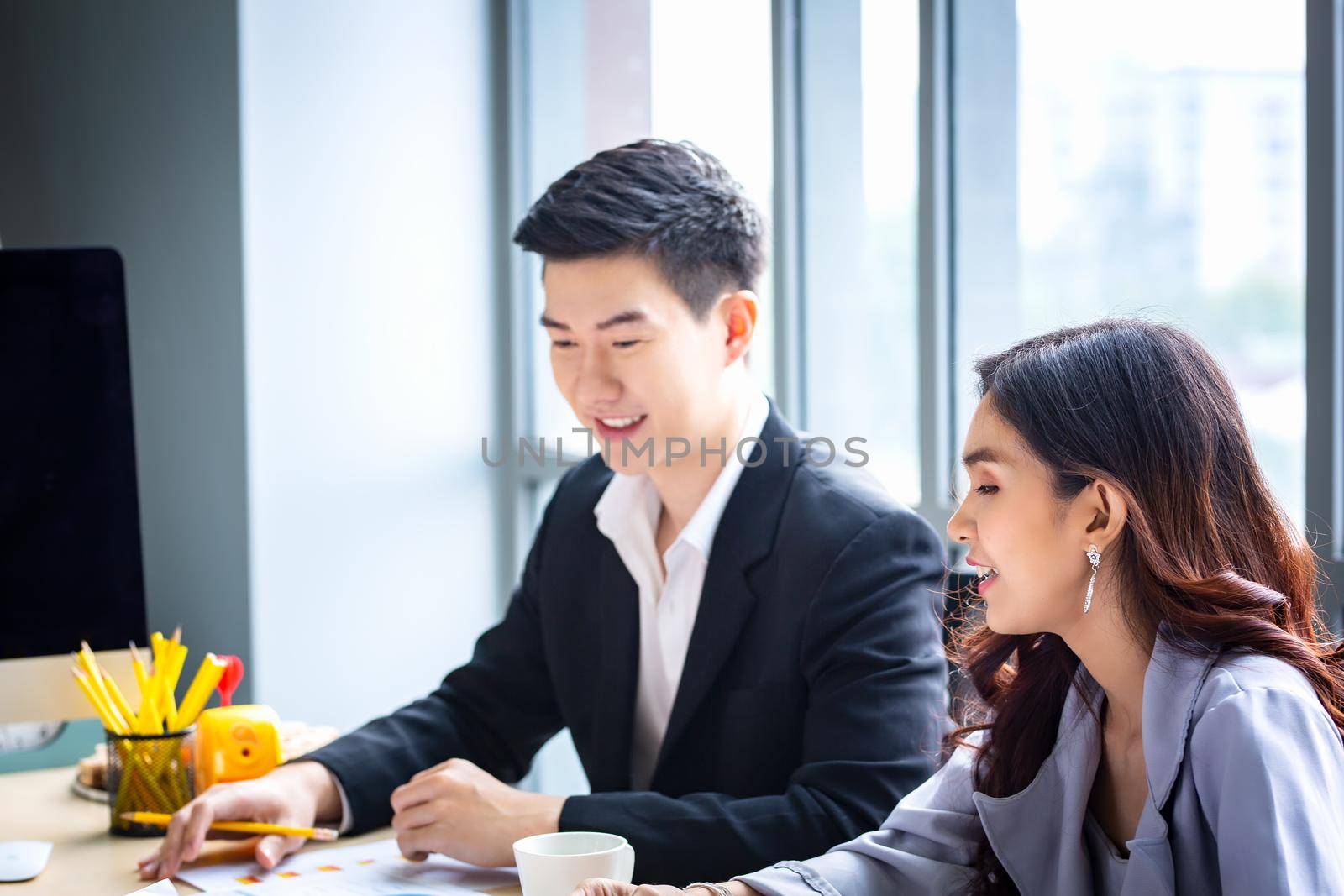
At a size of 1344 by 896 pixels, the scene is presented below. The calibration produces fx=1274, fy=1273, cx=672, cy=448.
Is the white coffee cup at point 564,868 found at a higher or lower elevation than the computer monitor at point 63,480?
lower

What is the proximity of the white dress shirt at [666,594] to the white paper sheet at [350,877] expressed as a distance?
324mm

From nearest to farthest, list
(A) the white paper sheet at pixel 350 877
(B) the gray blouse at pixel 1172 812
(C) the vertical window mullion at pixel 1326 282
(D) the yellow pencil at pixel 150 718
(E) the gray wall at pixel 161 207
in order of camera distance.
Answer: (B) the gray blouse at pixel 1172 812
(A) the white paper sheet at pixel 350 877
(D) the yellow pencil at pixel 150 718
(C) the vertical window mullion at pixel 1326 282
(E) the gray wall at pixel 161 207

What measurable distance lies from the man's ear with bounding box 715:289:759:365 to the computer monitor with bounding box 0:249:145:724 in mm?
733

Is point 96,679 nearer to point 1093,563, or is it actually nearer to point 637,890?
point 637,890

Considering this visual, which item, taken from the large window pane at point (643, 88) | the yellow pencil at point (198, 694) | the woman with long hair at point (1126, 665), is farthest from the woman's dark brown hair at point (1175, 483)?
the large window pane at point (643, 88)

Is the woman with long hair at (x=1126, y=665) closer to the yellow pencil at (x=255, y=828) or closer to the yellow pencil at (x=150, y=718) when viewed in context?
the yellow pencil at (x=255, y=828)

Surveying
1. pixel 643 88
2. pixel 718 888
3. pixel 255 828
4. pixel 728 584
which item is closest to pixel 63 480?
pixel 255 828

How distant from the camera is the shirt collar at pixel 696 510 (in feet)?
5.17

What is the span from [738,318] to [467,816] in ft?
2.32

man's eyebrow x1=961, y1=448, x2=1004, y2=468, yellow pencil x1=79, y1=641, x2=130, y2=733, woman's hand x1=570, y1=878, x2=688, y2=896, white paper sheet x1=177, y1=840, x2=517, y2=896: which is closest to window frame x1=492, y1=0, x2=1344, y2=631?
man's eyebrow x1=961, y1=448, x2=1004, y2=468

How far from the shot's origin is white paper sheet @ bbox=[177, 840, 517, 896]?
4.10 feet

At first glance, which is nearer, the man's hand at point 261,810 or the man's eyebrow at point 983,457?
the man's eyebrow at point 983,457

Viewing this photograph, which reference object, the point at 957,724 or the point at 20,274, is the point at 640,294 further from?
the point at 20,274

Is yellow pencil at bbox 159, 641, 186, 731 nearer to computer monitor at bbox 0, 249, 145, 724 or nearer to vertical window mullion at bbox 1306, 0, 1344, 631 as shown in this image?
computer monitor at bbox 0, 249, 145, 724
